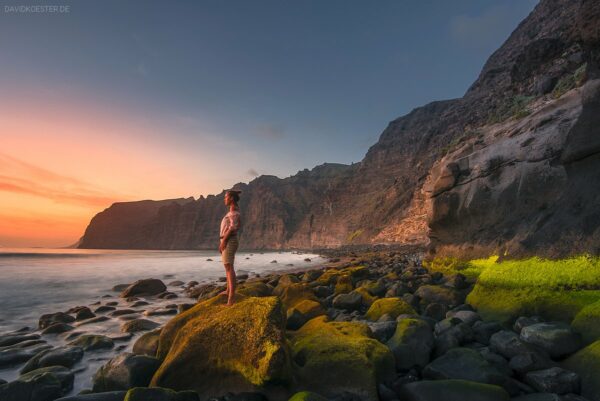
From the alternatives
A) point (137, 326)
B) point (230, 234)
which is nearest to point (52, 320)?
point (137, 326)

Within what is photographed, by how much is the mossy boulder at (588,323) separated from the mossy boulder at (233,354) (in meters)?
4.93

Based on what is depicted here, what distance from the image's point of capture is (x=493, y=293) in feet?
26.3

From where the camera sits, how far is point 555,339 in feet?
16.8

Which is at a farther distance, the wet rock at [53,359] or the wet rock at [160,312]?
the wet rock at [160,312]

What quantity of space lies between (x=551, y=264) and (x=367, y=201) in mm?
122483

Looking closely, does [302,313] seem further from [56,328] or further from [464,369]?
[56,328]

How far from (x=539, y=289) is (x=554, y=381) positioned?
354 centimetres

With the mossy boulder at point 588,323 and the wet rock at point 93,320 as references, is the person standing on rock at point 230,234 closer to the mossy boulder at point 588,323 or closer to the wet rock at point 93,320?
the mossy boulder at point 588,323

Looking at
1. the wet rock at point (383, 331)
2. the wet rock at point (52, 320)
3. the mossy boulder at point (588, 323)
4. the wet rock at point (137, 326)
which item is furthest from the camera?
the wet rock at point (52, 320)

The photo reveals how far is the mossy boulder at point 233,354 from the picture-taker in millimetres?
4617

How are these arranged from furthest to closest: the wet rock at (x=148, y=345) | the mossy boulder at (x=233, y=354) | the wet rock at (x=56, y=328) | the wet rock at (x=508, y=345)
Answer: the wet rock at (x=56, y=328) → the wet rock at (x=148, y=345) → the wet rock at (x=508, y=345) → the mossy boulder at (x=233, y=354)

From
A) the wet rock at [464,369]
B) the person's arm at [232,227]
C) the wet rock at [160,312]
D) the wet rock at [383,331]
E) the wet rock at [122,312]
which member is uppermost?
the person's arm at [232,227]

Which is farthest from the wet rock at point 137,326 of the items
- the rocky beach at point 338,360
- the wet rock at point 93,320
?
the rocky beach at point 338,360

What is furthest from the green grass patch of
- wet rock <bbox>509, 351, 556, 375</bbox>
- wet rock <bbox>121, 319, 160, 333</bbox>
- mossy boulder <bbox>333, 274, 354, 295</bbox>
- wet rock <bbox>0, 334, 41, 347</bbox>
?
wet rock <bbox>0, 334, 41, 347</bbox>
